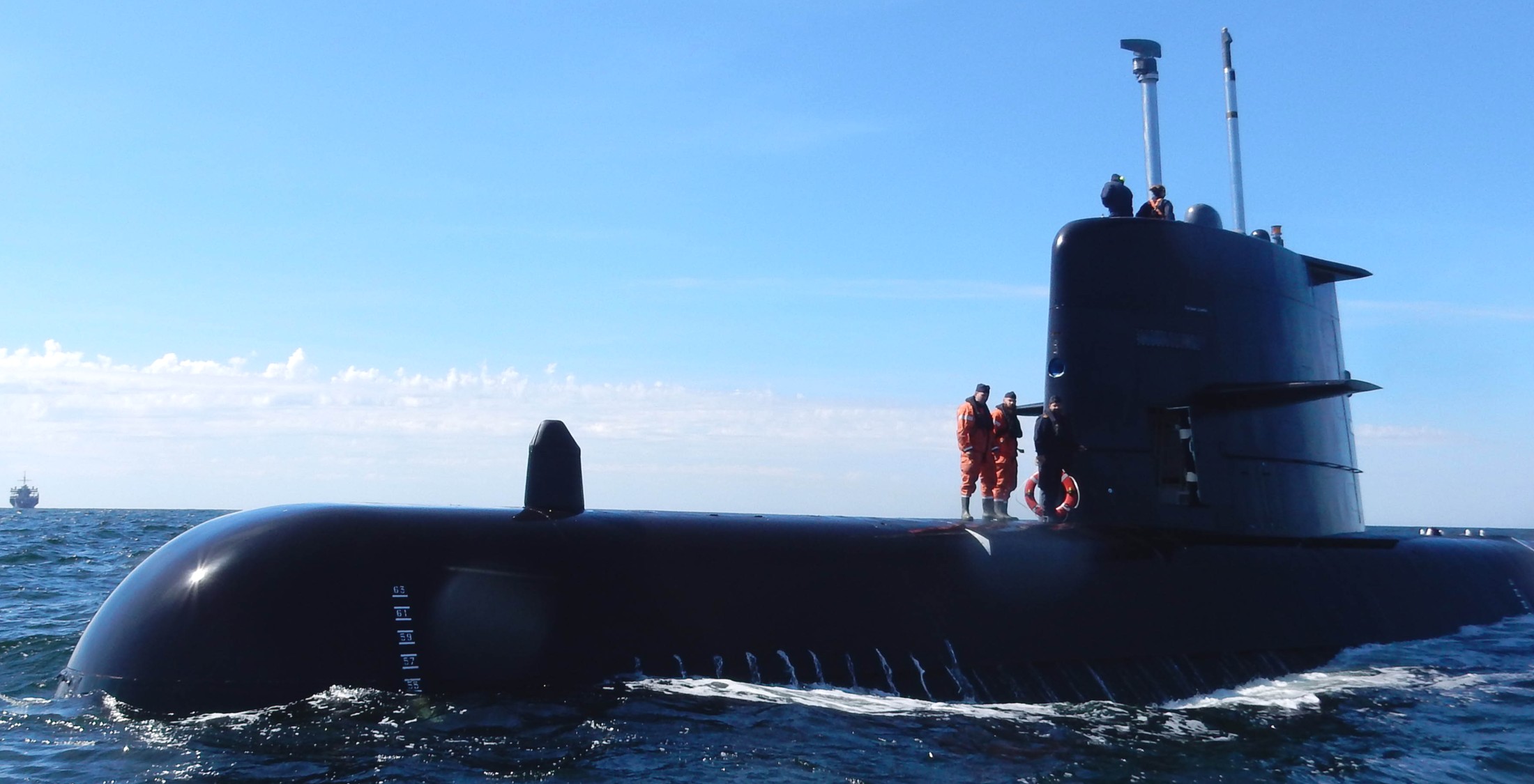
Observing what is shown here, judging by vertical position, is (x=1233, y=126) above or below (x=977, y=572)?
above

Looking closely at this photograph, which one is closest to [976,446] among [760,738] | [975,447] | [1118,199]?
[975,447]

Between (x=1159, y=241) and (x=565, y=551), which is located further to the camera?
(x=1159, y=241)

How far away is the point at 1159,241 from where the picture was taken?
12414 millimetres

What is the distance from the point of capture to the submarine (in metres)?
8.12

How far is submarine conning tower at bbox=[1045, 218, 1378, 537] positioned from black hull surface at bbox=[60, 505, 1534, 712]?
0.39 meters

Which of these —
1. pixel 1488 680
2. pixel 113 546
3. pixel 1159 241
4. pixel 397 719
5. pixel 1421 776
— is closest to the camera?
pixel 397 719

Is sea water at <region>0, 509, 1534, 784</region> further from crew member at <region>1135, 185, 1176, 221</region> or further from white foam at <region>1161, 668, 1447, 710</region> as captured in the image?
crew member at <region>1135, 185, 1176, 221</region>

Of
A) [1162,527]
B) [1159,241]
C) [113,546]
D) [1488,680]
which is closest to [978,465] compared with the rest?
[1162,527]

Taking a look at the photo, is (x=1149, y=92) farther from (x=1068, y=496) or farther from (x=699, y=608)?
Answer: (x=699, y=608)

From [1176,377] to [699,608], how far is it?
5442 mm

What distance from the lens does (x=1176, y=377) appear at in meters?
12.3

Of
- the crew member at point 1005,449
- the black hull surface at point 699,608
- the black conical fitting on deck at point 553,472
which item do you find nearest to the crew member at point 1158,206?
the crew member at point 1005,449

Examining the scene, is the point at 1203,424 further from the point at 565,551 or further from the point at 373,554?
the point at 373,554

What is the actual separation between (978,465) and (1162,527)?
181 cm
